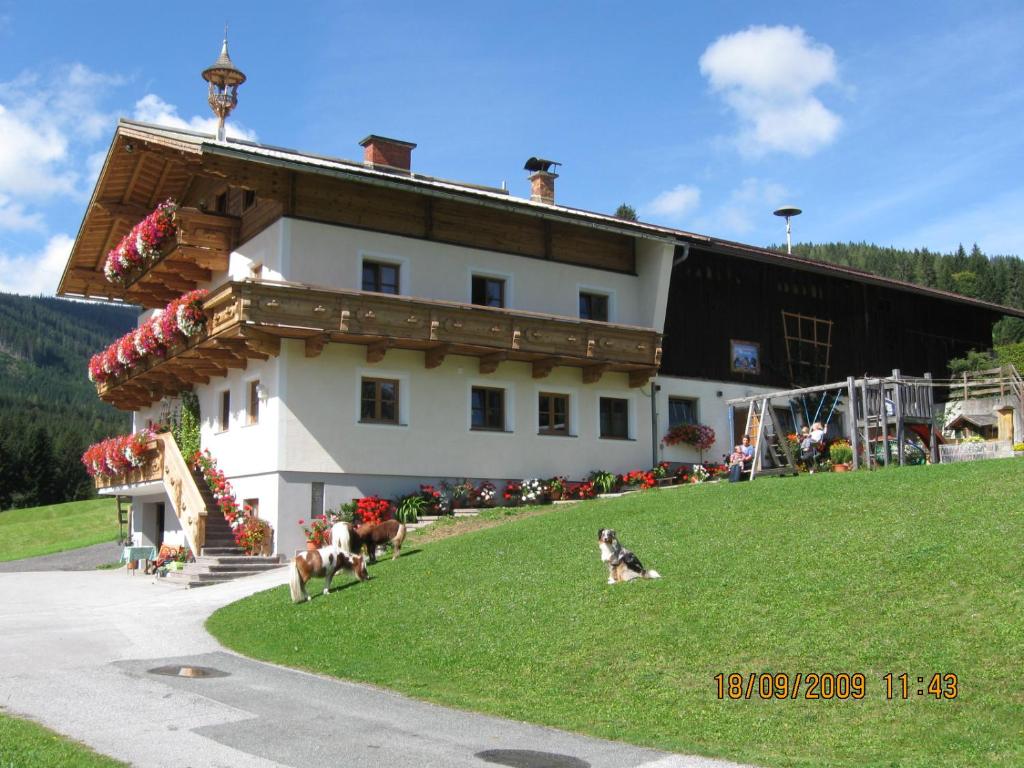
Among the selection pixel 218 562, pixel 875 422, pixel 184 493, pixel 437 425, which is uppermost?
pixel 437 425

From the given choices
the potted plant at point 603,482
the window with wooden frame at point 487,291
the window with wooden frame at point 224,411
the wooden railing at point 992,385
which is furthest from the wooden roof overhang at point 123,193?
the wooden railing at point 992,385

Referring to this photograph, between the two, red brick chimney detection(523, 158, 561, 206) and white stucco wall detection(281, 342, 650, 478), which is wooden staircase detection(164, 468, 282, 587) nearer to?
white stucco wall detection(281, 342, 650, 478)

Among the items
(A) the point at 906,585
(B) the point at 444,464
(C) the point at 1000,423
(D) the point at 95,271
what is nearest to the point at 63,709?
(A) the point at 906,585

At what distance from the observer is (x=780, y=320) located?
1329 inches

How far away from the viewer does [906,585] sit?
444 inches

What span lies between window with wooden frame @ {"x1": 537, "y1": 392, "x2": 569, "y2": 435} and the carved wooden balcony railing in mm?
9650

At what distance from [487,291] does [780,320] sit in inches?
417

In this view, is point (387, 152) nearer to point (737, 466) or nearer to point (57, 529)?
point (737, 466)

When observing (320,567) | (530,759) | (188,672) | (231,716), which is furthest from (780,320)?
(530,759)

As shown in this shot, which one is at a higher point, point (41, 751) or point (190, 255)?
point (190, 255)

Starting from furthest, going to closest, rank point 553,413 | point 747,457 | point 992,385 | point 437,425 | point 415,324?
point 992,385 < point 553,413 < point 437,425 < point 415,324 < point 747,457

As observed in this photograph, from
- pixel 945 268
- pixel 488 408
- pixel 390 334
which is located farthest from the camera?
pixel 945 268

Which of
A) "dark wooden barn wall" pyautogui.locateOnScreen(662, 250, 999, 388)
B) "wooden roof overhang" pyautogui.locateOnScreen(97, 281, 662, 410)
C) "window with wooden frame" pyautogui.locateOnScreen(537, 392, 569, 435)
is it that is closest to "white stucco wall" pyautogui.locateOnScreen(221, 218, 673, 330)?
"dark wooden barn wall" pyautogui.locateOnScreen(662, 250, 999, 388)

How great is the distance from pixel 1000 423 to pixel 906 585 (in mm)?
20991
